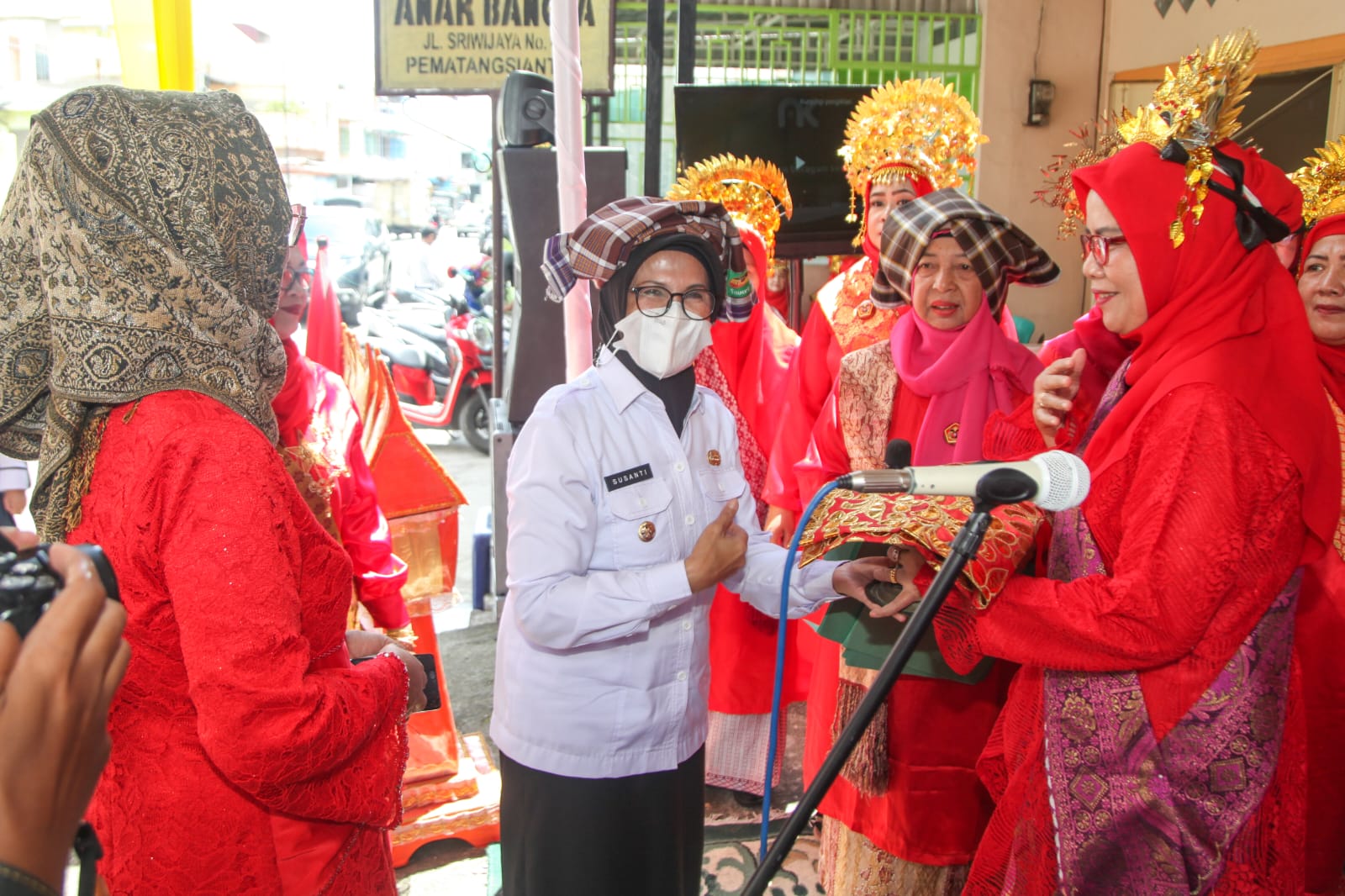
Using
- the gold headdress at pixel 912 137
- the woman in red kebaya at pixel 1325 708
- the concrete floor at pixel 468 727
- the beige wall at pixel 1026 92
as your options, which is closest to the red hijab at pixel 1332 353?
the woman in red kebaya at pixel 1325 708

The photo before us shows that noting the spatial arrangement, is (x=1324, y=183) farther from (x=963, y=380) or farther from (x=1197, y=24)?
(x=1197, y=24)

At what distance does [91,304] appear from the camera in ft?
4.03

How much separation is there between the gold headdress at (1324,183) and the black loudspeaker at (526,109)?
2375 millimetres

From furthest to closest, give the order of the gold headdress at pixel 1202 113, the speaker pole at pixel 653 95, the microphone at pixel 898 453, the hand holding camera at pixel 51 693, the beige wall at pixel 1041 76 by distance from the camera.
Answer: the beige wall at pixel 1041 76
the speaker pole at pixel 653 95
the gold headdress at pixel 1202 113
the microphone at pixel 898 453
the hand holding camera at pixel 51 693

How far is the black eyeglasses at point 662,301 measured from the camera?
6.41ft

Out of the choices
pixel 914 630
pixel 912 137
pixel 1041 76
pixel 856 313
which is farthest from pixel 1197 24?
pixel 914 630

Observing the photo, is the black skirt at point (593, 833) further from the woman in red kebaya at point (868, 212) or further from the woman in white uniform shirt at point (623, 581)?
the woman in red kebaya at point (868, 212)

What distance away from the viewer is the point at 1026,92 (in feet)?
22.4

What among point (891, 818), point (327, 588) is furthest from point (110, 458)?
point (891, 818)

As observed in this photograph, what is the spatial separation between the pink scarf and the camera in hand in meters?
2.11

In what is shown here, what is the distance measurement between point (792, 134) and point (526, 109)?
216cm

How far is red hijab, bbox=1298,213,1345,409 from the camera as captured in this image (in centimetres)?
235

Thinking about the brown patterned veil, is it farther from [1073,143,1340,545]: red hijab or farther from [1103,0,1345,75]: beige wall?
[1103,0,1345,75]: beige wall

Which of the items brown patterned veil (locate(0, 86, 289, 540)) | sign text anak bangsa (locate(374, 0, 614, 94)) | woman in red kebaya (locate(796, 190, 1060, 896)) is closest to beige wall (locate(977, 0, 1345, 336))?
sign text anak bangsa (locate(374, 0, 614, 94))
